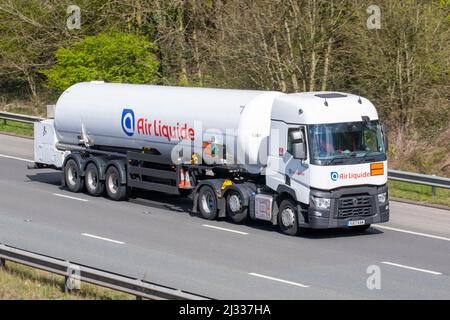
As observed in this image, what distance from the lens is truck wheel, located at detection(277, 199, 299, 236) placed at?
19.5 m

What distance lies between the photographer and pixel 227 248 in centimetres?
1833

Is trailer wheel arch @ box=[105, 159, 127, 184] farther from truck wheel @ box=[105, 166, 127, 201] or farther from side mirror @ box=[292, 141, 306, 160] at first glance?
side mirror @ box=[292, 141, 306, 160]

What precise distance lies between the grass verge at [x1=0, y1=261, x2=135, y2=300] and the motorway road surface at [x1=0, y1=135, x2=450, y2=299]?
1.36m

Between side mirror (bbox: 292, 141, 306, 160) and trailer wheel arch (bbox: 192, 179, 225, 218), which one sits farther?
trailer wheel arch (bbox: 192, 179, 225, 218)

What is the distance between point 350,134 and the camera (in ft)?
64.2

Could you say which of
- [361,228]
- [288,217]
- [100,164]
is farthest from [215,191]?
[100,164]

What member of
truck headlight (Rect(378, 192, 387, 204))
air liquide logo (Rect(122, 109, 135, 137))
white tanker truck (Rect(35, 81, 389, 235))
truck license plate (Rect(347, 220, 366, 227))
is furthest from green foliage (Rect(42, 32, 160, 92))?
truck license plate (Rect(347, 220, 366, 227))

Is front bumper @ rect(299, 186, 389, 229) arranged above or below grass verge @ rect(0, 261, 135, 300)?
above

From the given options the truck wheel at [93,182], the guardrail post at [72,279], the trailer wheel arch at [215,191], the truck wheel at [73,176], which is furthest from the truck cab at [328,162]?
the truck wheel at [73,176]

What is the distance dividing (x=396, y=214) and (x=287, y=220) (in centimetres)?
366

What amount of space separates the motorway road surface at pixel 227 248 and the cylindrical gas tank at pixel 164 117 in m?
1.60

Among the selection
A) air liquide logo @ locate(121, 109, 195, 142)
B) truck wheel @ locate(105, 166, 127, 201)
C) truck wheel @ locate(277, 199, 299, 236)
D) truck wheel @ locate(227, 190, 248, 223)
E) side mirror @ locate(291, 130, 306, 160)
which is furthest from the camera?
truck wheel @ locate(105, 166, 127, 201)

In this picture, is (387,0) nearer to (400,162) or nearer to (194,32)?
(400,162)

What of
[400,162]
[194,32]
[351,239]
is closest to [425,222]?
[351,239]
